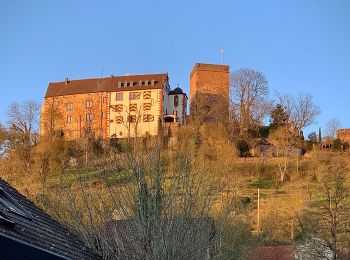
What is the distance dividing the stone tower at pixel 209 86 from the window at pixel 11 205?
63.6 metres

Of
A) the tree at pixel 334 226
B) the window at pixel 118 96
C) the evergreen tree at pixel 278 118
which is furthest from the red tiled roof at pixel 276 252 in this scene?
the window at pixel 118 96

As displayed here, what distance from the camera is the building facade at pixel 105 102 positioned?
73750 mm

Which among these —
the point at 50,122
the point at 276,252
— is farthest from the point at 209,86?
the point at 276,252

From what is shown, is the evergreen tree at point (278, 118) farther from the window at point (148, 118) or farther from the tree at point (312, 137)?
the window at point (148, 118)

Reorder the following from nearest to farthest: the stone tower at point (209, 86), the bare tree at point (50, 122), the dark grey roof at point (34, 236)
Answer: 1. the dark grey roof at point (34, 236)
2. the bare tree at point (50, 122)
3. the stone tower at point (209, 86)

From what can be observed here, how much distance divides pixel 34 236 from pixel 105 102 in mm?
72403

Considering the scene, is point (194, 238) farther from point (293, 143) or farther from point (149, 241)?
point (293, 143)

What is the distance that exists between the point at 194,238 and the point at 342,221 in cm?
1942

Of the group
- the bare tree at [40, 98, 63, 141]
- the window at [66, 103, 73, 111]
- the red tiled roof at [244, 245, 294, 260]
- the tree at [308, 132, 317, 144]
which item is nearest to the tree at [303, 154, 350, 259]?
the red tiled roof at [244, 245, 294, 260]

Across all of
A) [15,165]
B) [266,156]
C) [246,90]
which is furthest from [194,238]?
[246,90]

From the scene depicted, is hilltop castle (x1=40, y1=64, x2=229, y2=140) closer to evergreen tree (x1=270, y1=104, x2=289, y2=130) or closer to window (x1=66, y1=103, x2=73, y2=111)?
window (x1=66, y1=103, x2=73, y2=111)

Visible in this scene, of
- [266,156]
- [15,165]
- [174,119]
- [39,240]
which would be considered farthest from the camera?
[174,119]

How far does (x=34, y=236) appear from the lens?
227 inches

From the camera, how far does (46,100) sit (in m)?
82.2
